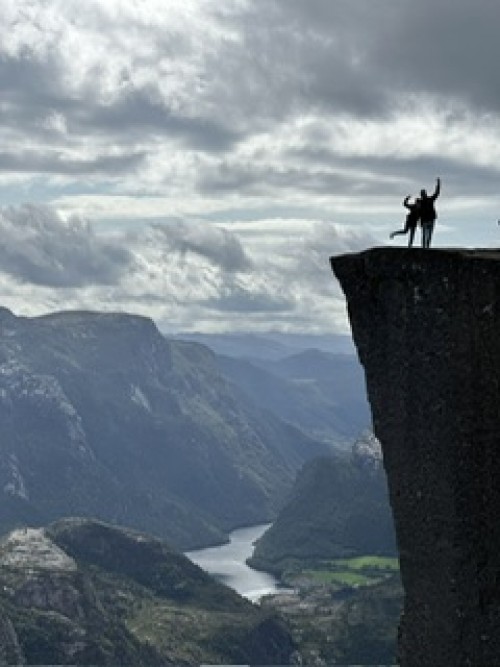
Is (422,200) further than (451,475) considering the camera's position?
Yes

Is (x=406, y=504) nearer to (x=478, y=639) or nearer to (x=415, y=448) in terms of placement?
(x=415, y=448)

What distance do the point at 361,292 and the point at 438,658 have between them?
29.1ft

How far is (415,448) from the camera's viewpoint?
1099 inches

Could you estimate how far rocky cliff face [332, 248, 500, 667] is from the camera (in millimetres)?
26875

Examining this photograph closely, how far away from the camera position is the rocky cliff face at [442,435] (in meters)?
26.9

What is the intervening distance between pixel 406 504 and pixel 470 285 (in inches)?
215

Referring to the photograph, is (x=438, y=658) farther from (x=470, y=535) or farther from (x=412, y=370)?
(x=412, y=370)

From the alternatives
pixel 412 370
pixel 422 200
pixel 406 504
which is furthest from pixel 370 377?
pixel 422 200

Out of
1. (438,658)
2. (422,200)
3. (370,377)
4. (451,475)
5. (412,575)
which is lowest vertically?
(438,658)

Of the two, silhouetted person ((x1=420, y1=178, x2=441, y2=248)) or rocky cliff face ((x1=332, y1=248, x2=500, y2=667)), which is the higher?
silhouetted person ((x1=420, y1=178, x2=441, y2=248))

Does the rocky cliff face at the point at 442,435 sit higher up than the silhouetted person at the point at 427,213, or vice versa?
the silhouetted person at the point at 427,213

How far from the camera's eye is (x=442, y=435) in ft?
89.7

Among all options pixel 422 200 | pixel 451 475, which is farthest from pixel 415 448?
pixel 422 200

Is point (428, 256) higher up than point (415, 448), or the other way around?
point (428, 256)
